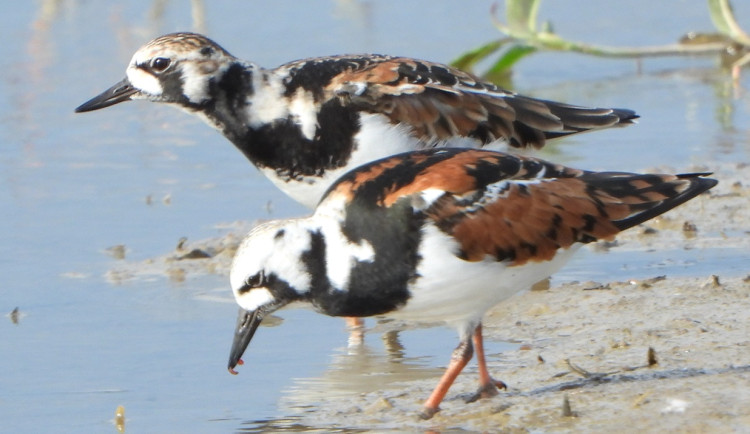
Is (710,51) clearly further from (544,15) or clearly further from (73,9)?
(73,9)

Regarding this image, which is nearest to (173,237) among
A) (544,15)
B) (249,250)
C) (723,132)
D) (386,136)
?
(386,136)

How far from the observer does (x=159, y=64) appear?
5215mm

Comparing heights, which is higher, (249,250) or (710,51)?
(249,250)

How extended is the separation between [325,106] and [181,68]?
612 mm

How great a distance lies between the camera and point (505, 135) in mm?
5301

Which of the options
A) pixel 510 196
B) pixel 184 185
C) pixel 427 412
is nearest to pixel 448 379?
pixel 427 412

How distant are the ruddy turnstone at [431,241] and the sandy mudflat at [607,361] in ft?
0.59

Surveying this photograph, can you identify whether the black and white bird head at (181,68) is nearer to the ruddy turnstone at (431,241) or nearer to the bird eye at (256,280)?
the ruddy turnstone at (431,241)

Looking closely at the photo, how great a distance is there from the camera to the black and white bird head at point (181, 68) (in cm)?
519

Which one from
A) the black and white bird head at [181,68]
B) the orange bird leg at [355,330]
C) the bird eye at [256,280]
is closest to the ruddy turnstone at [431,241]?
the bird eye at [256,280]

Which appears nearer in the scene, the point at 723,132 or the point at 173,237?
the point at 173,237

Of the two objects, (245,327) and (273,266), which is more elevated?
(273,266)

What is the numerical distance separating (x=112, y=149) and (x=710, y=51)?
13.0 feet

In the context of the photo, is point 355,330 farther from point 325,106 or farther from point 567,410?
point 567,410
